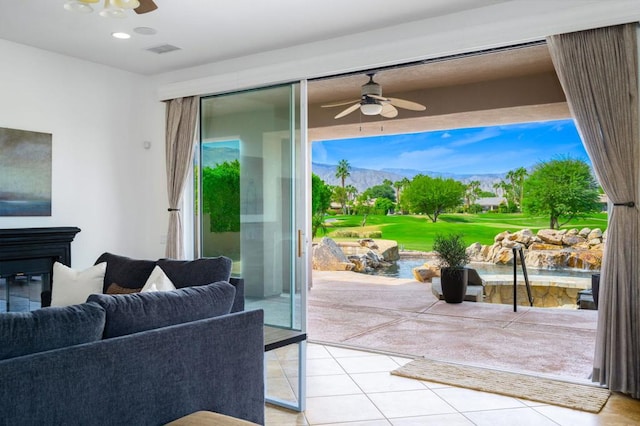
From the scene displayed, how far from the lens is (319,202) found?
35.0ft

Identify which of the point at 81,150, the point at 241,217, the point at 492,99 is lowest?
the point at 241,217

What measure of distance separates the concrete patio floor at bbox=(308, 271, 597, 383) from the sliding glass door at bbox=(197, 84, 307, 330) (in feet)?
2.92

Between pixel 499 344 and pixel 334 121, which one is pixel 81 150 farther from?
pixel 499 344

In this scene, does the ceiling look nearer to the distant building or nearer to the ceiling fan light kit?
the ceiling fan light kit

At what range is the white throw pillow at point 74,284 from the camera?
3695 mm

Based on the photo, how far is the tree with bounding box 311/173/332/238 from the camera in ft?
34.8

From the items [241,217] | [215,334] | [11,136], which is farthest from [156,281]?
→ [11,136]

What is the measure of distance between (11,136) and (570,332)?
573cm

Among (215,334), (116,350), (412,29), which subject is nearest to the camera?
(116,350)

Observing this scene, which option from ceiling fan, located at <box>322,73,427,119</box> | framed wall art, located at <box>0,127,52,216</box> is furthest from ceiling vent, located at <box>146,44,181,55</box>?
ceiling fan, located at <box>322,73,427,119</box>

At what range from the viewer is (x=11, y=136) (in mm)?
4812

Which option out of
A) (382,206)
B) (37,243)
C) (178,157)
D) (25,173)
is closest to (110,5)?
(25,173)

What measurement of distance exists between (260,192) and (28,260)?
2.09 meters

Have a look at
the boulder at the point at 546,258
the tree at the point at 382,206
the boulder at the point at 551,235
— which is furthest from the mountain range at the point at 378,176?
the boulder at the point at 546,258
